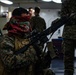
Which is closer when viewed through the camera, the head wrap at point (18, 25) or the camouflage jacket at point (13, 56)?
the camouflage jacket at point (13, 56)

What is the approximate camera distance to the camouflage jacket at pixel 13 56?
6.54 feet

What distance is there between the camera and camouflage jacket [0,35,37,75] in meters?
1.99

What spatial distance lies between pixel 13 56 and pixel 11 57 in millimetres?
17

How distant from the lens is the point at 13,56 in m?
2.00

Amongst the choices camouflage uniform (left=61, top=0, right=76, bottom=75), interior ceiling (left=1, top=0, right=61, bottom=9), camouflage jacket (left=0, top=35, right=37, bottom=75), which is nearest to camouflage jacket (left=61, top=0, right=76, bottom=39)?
camouflage uniform (left=61, top=0, right=76, bottom=75)

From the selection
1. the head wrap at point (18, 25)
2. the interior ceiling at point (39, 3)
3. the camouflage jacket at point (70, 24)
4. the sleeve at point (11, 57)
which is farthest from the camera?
the interior ceiling at point (39, 3)

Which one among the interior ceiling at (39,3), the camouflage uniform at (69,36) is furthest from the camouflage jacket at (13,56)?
the interior ceiling at (39,3)

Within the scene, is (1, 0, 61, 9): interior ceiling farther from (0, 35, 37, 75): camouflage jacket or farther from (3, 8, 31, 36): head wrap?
(0, 35, 37, 75): camouflage jacket

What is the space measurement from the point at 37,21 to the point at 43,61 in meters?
4.67

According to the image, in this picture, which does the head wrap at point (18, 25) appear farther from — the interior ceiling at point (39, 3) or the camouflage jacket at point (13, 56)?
the interior ceiling at point (39, 3)

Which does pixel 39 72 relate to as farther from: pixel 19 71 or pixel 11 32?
pixel 11 32

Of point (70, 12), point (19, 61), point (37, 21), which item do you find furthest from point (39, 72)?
point (37, 21)

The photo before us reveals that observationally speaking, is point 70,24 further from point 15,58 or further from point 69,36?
point 15,58

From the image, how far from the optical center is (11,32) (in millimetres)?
2092
